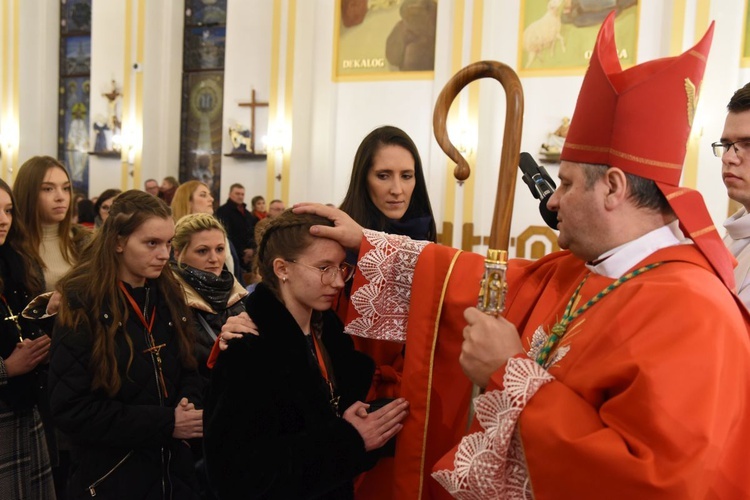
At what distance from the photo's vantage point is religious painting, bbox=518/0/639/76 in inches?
389

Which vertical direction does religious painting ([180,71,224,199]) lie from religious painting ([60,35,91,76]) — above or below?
below

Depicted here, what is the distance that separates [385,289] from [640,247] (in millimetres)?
829

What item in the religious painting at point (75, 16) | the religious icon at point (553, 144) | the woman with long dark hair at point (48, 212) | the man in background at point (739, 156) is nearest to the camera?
the man in background at point (739, 156)

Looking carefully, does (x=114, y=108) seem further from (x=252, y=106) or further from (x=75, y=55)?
(x=252, y=106)

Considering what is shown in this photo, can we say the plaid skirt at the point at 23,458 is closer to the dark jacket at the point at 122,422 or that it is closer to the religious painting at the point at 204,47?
the dark jacket at the point at 122,422

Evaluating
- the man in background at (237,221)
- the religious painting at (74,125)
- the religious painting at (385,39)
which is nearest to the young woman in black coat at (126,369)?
the man in background at (237,221)

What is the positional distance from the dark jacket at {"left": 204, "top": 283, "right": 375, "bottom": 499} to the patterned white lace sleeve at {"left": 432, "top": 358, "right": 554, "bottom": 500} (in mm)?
444

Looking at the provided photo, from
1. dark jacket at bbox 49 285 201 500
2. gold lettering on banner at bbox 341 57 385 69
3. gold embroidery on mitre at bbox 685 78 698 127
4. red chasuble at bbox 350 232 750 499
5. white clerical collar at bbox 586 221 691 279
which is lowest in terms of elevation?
dark jacket at bbox 49 285 201 500

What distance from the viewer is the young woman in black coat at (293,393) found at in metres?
1.68

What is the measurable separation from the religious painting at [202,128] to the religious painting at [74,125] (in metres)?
2.32

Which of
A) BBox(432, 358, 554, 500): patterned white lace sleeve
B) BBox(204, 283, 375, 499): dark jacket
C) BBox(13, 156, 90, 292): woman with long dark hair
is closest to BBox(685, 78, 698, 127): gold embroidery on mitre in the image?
BBox(432, 358, 554, 500): patterned white lace sleeve

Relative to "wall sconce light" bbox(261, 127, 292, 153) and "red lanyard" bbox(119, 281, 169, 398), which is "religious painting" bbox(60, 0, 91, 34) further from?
"red lanyard" bbox(119, 281, 169, 398)

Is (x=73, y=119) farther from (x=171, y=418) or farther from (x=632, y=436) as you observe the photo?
(x=632, y=436)

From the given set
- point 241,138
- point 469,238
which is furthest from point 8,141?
point 469,238
